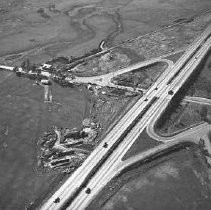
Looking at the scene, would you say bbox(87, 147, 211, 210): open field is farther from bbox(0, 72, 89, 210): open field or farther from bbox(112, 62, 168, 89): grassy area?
bbox(112, 62, 168, 89): grassy area

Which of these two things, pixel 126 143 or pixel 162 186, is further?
pixel 126 143

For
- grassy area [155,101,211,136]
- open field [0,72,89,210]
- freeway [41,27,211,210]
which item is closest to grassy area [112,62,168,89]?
freeway [41,27,211,210]

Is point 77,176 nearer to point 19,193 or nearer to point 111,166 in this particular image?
point 111,166

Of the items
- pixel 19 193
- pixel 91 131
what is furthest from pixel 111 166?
pixel 19 193

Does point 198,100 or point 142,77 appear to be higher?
point 142,77

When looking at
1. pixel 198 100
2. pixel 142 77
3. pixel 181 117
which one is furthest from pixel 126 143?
pixel 142 77

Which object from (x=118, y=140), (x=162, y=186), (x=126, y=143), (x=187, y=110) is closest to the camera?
(x=162, y=186)

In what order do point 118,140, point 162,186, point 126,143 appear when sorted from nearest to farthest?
point 162,186 → point 126,143 → point 118,140

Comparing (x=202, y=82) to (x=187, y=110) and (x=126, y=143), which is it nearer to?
(x=187, y=110)

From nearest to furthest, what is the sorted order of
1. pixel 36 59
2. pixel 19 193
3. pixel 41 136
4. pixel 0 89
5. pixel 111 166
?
pixel 19 193 < pixel 111 166 < pixel 41 136 < pixel 0 89 < pixel 36 59
